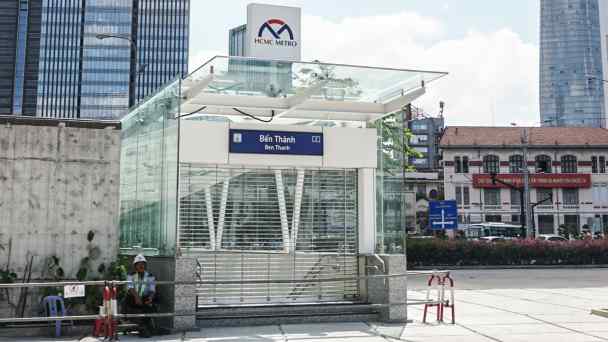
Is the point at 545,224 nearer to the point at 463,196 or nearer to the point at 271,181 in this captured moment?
the point at 463,196

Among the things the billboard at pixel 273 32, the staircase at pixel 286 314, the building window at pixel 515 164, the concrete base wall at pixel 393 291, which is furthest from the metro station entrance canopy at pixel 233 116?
the building window at pixel 515 164

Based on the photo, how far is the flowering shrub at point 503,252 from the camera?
3375 centimetres

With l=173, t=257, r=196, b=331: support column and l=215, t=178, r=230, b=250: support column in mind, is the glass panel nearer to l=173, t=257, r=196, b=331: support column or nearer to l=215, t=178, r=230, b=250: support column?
l=215, t=178, r=230, b=250: support column

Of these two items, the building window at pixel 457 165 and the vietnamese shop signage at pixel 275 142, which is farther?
the building window at pixel 457 165

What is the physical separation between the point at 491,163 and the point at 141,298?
67593 millimetres

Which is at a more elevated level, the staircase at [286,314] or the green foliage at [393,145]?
the green foliage at [393,145]

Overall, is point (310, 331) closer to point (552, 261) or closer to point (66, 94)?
point (552, 261)

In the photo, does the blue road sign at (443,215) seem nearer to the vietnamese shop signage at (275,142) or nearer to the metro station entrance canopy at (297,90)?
the metro station entrance canopy at (297,90)

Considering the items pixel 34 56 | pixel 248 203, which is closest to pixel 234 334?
pixel 248 203

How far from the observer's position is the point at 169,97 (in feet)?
Result: 40.0

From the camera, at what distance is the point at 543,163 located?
7394 cm

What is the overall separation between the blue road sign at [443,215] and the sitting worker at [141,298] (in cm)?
1930

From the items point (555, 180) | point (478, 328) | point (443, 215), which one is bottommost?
point (478, 328)

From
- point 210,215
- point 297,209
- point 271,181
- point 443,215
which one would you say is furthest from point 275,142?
point 443,215
